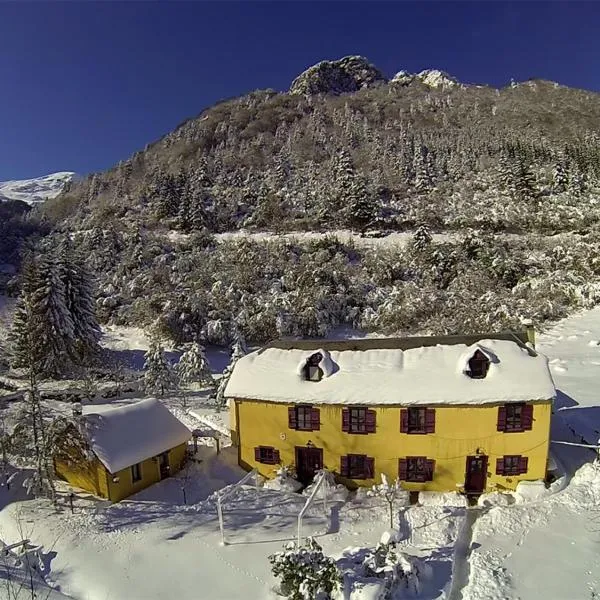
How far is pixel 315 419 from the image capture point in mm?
20344

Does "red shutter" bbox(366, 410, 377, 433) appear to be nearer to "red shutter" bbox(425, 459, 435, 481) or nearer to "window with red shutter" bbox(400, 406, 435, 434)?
"window with red shutter" bbox(400, 406, 435, 434)

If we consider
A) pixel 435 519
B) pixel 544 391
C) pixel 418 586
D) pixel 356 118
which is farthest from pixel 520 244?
pixel 356 118

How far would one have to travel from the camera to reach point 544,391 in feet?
60.8

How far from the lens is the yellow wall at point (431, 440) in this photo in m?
19.0

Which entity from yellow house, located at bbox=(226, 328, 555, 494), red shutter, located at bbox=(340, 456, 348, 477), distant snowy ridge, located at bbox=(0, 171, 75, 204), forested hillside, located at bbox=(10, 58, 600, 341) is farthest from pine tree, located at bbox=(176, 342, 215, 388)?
distant snowy ridge, located at bbox=(0, 171, 75, 204)

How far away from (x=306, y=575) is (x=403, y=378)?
9221mm

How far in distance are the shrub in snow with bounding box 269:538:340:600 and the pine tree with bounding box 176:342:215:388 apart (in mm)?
20072

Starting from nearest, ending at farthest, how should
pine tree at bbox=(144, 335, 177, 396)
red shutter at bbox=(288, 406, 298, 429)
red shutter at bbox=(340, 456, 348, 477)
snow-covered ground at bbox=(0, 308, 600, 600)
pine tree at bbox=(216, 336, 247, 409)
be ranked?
snow-covered ground at bbox=(0, 308, 600, 600)
red shutter at bbox=(340, 456, 348, 477)
red shutter at bbox=(288, 406, 298, 429)
pine tree at bbox=(216, 336, 247, 409)
pine tree at bbox=(144, 335, 177, 396)

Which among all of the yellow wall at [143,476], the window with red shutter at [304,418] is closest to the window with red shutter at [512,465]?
the window with red shutter at [304,418]

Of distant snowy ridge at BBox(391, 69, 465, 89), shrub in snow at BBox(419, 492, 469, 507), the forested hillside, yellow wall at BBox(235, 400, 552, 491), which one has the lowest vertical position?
shrub in snow at BBox(419, 492, 469, 507)

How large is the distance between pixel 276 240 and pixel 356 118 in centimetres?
5695

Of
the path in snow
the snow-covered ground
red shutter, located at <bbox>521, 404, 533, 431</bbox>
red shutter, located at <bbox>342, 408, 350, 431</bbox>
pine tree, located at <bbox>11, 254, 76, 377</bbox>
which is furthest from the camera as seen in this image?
pine tree, located at <bbox>11, 254, 76, 377</bbox>

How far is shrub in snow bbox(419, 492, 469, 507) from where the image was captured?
18.9 meters

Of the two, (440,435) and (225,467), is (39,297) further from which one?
(440,435)
